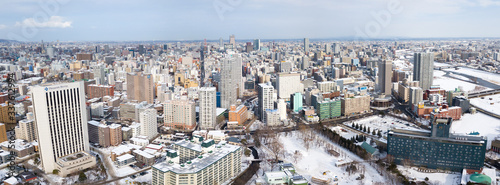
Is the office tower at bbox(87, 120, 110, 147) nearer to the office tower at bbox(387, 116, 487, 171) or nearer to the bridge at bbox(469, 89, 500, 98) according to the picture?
the office tower at bbox(387, 116, 487, 171)

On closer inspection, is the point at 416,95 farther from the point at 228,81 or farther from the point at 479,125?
the point at 228,81

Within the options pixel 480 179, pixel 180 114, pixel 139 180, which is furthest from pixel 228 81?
pixel 480 179

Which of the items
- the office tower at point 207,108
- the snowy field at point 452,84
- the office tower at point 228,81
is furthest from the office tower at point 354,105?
the snowy field at point 452,84

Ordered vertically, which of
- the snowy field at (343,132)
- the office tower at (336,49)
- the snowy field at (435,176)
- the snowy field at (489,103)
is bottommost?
the snowy field at (435,176)

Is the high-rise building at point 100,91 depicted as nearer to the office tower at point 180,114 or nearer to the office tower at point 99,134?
the office tower at point 180,114

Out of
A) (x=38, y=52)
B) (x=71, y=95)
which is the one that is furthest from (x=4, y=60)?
(x=71, y=95)
